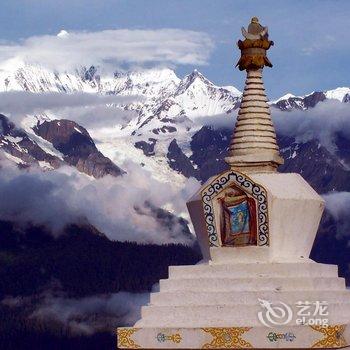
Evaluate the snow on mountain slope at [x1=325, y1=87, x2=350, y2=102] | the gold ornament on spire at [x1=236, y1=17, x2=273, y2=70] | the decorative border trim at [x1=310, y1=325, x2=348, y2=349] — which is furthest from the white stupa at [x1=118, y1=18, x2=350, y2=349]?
the snow on mountain slope at [x1=325, y1=87, x2=350, y2=102]

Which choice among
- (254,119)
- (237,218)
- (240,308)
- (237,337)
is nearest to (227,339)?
(237,337)

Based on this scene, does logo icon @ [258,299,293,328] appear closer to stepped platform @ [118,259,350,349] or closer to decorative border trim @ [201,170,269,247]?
stepped platform @ [118,259,350,349]

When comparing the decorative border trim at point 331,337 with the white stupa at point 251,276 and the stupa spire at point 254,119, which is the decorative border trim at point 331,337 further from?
the stupa spire at point 254,119

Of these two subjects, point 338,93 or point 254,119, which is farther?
point 338,93

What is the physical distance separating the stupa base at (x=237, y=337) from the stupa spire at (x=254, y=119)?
10.2 feet

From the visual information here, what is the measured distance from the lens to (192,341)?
23.8 metres

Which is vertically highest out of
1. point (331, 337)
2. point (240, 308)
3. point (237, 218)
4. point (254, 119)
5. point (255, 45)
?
point (255, 45)

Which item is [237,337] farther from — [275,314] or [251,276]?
[251,276]

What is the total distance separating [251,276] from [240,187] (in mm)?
1543

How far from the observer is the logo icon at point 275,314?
2364 cm

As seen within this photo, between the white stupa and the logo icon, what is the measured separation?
0.05 ft

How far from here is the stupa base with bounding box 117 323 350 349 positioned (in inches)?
914

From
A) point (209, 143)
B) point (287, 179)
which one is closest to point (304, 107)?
point (209, 143)

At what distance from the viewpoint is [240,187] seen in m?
24.6
